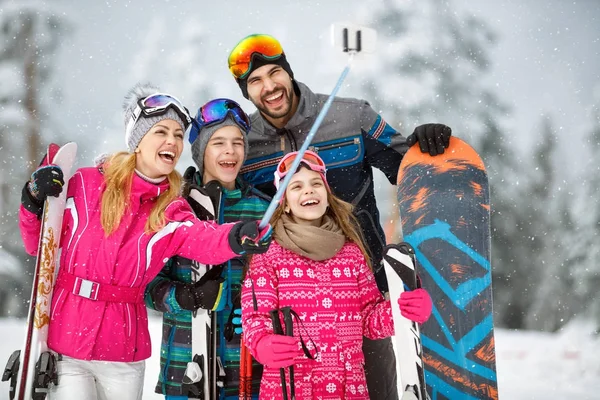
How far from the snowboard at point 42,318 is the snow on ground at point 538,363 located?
448 cm

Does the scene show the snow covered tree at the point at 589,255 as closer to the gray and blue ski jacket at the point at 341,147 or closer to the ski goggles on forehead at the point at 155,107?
the gray and blue ski jacket at the point at 341,147

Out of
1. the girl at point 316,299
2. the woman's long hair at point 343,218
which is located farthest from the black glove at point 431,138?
the girl at point 316,299

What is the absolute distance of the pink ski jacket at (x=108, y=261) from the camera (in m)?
2.70

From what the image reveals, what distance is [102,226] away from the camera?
2787 mm

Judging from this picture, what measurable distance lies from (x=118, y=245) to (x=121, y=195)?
0.23 m

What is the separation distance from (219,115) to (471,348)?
5.68ft

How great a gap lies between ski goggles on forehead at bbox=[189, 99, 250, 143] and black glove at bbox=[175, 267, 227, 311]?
861 mm

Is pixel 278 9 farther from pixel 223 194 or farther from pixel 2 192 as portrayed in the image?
pixel 223 194

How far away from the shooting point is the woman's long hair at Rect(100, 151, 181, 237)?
279 centimetres

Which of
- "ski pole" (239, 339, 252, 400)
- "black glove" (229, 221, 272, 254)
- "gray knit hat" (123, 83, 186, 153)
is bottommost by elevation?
"ski pole" (239, 339, 252, 400)

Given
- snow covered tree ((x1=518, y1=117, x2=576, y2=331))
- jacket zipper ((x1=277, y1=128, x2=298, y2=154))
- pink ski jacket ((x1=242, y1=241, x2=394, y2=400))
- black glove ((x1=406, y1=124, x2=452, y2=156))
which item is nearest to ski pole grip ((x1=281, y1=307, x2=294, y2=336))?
pink ski jacket ((x1=242, y1=241, x2=394, y2=400))

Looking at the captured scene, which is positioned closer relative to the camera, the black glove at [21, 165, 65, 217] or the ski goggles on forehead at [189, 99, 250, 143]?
the black glove at [21, 165, 65, 217]

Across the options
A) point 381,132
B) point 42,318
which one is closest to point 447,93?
point 381,132

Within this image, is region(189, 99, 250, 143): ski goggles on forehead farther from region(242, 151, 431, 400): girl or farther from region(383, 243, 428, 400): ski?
region(383, 243, 428, 400): ski
